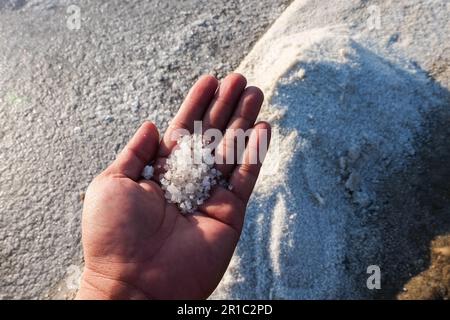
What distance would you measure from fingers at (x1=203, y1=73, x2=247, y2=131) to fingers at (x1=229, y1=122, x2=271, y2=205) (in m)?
0.19

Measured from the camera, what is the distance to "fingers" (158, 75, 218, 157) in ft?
7.88

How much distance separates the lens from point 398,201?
259 cm

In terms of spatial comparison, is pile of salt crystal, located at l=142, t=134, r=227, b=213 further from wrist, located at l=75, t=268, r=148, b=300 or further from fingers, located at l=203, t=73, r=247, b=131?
wrist, located at l=75, t=268, r=148, b=300

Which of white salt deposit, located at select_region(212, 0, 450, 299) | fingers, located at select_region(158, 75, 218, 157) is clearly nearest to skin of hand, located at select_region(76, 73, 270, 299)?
fingers, located at select_region(158, 75, 218, 157)

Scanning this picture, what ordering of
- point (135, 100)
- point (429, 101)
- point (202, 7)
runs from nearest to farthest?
point (429, 101) < point (135, 100) < point (202, 7)

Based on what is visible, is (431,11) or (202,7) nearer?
(431,11)

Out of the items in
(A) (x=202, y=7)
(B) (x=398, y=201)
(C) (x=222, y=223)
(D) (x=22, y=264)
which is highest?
(A) (x=202, y=7)

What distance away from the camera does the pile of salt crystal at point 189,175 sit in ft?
7.39
